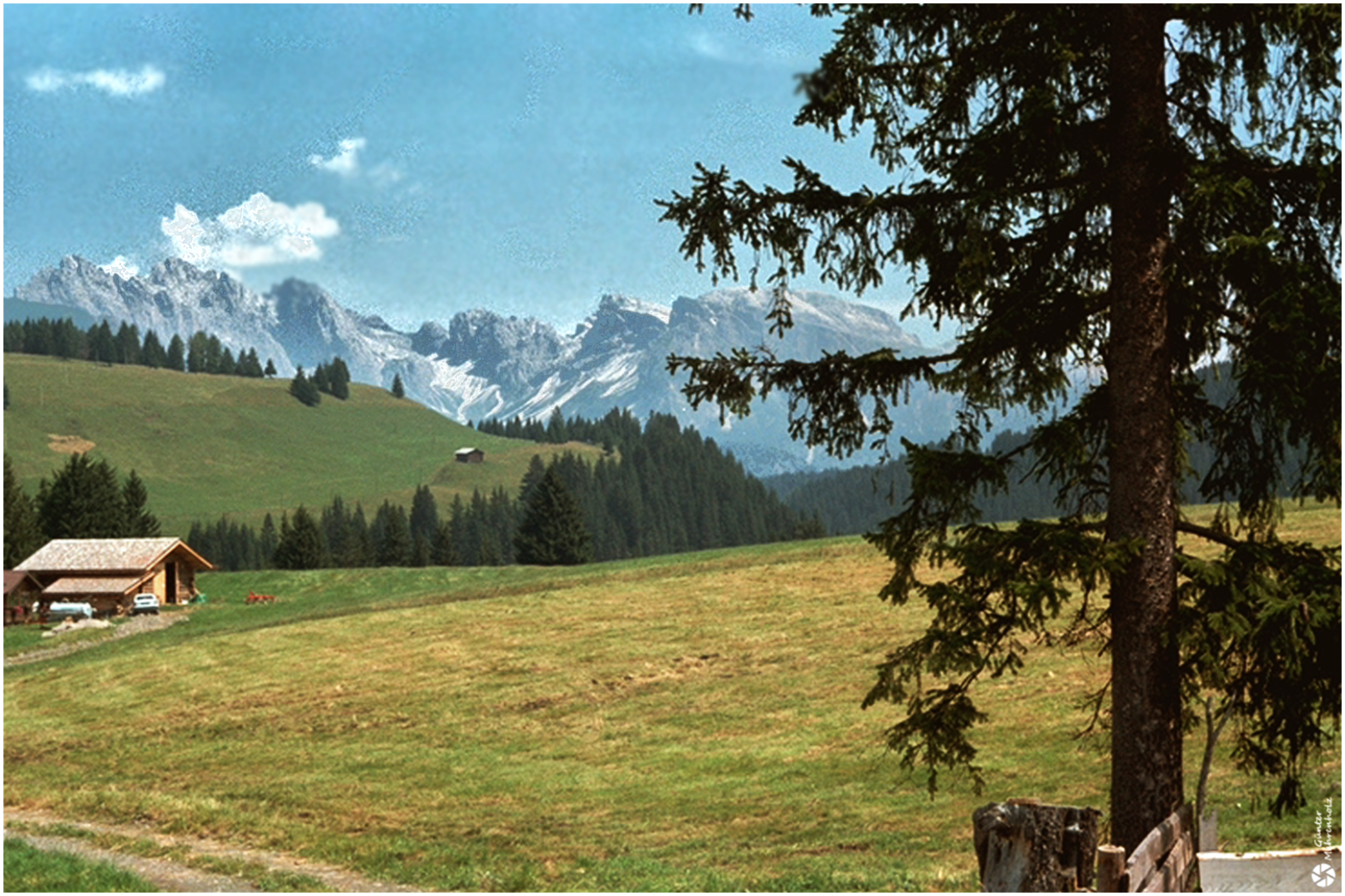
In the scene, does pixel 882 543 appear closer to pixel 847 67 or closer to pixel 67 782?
pixel 847 67

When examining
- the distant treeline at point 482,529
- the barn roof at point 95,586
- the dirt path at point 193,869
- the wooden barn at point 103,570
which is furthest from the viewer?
the distant treeline at point 482,529

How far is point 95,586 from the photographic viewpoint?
226 feet

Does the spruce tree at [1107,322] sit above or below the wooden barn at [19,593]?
above

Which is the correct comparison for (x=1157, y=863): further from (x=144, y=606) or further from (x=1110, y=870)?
(x=144, y=606)

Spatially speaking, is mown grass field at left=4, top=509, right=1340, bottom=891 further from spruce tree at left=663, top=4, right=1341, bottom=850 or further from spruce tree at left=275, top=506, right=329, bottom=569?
spruce tree at left=275, top=506, right=329, bottom=569

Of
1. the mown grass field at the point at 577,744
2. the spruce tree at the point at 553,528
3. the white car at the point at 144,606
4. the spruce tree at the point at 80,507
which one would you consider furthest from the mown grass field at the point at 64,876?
the spruce tree at the point at 553,528

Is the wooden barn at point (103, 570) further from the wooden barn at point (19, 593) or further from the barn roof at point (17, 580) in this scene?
the wooden barn at point (19, 593)

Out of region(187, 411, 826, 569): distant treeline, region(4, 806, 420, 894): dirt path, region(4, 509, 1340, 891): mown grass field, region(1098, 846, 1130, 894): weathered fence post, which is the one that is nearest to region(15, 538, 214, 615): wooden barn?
region(4, 509, 1340, 891): mown grass field

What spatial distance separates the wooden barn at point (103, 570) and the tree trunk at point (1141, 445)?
228 ft

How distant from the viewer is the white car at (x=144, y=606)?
67706 mm

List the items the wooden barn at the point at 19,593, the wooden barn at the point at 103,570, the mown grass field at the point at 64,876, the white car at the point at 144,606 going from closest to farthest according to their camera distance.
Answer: the mown grass field at the point at 64,876, the white car at the point at 144,606, the wooden barn at the point at 19,593, the wooden barn at the point at 103,570

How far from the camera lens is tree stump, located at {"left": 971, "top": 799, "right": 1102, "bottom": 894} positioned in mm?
6465

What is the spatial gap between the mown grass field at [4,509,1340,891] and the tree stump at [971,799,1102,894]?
22.1 ft

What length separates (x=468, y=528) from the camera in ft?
563
